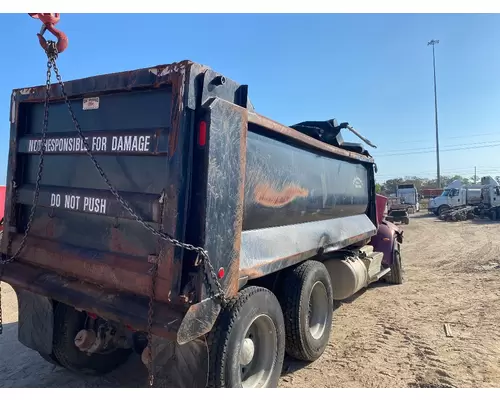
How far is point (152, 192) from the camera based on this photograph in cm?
277

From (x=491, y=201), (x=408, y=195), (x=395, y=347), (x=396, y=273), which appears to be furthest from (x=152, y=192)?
(x=408, y=195)

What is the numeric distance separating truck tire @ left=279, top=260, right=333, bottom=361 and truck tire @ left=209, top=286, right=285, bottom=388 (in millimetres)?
455

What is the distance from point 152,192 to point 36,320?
1730 mm

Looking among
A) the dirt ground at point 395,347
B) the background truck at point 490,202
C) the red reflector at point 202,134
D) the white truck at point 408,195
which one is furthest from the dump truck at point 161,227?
the white truck at point 408,195

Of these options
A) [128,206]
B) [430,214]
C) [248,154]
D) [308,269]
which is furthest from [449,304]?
[430,214]

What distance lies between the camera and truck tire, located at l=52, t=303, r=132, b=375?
3.51 meters

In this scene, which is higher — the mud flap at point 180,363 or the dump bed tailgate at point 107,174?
the dump bed tailgate at point 107,174

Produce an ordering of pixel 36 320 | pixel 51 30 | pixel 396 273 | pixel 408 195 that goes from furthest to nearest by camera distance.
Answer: pixel 408 195, pixel 396 273, pixel 36 320, pixel 51 30

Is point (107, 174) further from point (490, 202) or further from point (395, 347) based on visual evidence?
point (490, 202)

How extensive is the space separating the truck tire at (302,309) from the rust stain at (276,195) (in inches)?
28.8

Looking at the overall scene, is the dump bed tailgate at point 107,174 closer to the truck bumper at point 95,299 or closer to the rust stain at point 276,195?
the truck bumper at point 95,299

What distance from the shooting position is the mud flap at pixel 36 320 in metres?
3.33

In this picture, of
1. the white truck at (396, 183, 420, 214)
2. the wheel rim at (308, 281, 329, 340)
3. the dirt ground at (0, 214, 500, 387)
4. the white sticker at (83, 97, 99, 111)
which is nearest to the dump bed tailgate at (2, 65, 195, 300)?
Answer: the white sticker at (83, 97, 99, 111)

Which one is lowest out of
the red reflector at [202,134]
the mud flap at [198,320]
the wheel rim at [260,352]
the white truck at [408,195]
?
the wheel rim at [260,352]
